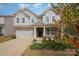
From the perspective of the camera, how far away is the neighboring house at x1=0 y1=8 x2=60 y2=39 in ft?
9.27

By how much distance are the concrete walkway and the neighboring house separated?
0.22ft

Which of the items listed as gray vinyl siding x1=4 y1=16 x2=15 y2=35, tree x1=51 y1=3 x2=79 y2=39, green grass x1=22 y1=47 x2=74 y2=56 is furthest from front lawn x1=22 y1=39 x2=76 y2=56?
gray vinyl siding x1=4 y1=16 x2=15 y2=35

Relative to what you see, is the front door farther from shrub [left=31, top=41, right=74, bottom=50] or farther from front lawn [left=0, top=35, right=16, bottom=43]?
front lawn [left=0, top=35, right=16, bottom=43]

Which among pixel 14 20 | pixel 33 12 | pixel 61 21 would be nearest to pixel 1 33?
pixel 14 20

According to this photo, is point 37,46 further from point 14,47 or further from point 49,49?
point 14,47

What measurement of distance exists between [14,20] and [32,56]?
17.3 inches

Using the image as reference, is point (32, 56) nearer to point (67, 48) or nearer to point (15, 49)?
point (15, 49)

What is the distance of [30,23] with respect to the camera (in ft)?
9.30

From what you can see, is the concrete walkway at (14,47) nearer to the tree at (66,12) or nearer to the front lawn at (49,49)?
the front lawn at (49,49)

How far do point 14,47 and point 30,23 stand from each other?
1.02 feet

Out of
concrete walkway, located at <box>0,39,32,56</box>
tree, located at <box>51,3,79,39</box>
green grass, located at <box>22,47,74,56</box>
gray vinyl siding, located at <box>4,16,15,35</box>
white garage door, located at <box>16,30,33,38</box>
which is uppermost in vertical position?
tree, located at <box>51,3,79,39</box>

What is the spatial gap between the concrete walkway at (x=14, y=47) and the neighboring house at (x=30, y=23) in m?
0.07

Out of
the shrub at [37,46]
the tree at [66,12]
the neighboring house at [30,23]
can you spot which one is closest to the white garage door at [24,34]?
the neighboring house at [30,23]

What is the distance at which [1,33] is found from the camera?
283 cm
